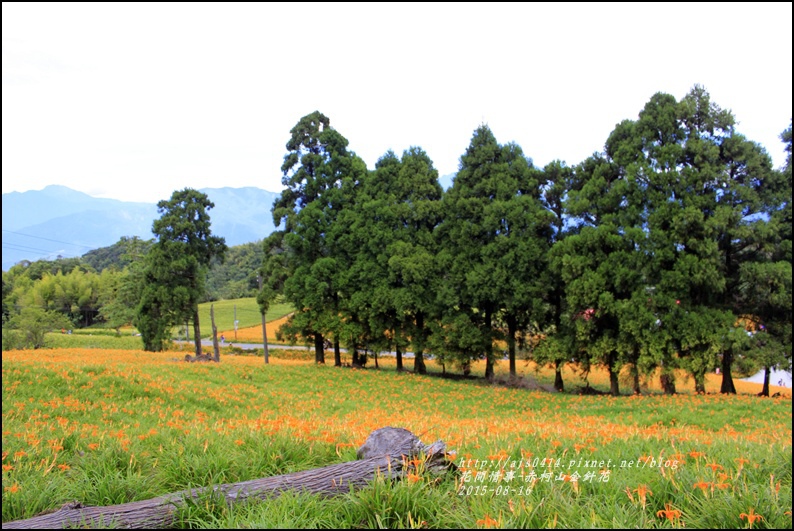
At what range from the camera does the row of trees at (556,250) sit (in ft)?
57.9

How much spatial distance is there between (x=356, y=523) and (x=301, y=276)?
21981 mm

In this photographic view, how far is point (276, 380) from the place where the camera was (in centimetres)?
1931

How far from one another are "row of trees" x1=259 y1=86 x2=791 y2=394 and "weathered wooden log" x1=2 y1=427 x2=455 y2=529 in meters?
16.0

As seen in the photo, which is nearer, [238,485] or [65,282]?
[238,485]

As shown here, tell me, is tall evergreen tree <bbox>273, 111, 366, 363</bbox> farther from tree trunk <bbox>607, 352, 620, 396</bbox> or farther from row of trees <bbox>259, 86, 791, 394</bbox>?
tree trunk <bbox>607, 352, 620, 396</bbox>

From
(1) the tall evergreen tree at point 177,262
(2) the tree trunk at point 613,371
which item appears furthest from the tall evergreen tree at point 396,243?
(1) the tall evergreen tree at point 177,262

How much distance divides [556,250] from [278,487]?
58.2ft

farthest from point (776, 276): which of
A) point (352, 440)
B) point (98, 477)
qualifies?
point (98, 477)

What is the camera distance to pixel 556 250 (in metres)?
19.8

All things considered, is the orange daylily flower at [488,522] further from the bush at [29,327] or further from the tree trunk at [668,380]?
the bush at [29,327]

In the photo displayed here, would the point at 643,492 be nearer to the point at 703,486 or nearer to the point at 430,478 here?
the point at 703,486

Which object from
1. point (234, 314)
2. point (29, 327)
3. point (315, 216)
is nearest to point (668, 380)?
point (315, 216)

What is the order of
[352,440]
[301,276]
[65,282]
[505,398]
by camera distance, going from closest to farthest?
1. [352,440]
2. [505,398]
3. [301,276]
4. [65,282]

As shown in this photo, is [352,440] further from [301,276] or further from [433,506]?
[301,276]
